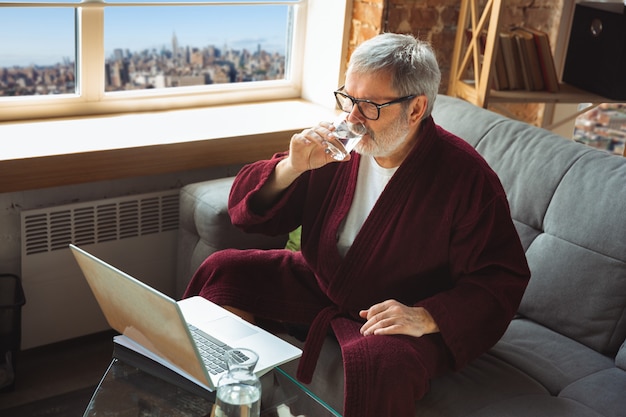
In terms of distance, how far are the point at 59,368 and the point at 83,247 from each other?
0.41 meters

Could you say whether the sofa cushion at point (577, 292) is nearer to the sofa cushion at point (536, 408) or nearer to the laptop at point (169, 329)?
the sofa cushion at point (536, 408)

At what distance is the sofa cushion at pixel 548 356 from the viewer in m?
2.05

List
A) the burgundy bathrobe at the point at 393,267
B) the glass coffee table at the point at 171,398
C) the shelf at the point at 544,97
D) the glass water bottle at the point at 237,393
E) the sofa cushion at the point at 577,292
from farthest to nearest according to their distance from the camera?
the shelf at the point at 544,97
the sofa cushion at the point at 577,292
the burgundy bathrobe at the point at 393,267
the glass coffee table at the point at 171,398
the glass water bottle at the point at 237,393

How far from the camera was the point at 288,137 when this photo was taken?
2.97 metres

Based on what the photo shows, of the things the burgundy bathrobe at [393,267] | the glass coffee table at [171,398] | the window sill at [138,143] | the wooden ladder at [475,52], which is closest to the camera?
the glass coffee table at [171,398]

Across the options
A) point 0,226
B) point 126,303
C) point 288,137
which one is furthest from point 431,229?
point 0,226

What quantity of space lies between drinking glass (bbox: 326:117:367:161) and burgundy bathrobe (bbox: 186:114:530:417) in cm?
18

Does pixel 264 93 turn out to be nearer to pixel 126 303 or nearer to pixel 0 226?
pixel 0 226

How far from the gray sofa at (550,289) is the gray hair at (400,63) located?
57cm

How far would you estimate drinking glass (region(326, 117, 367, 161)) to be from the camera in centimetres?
197

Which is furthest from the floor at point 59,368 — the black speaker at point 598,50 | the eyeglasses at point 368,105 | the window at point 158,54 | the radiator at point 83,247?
the black speaker at point 598,50

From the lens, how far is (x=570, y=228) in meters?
2.25

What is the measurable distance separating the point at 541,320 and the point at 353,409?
0.73 metres

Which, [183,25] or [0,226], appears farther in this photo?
[183,25]
